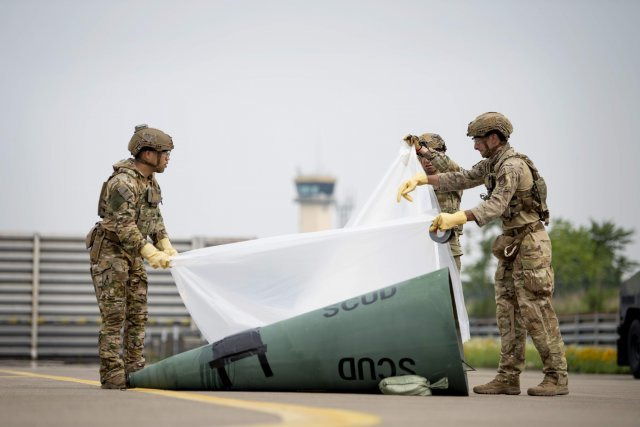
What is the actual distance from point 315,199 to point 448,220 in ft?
583

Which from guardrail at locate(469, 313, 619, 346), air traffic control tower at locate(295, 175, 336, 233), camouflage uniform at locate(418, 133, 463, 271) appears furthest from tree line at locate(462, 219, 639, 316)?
air traffic control tower at locate(295, 175, 336, 233)

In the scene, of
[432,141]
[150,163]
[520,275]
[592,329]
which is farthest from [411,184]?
[592,329]

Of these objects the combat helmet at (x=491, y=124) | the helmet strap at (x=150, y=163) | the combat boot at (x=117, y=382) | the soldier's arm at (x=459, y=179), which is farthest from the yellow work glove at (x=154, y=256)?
the combat helmet at (x=491, y=124)

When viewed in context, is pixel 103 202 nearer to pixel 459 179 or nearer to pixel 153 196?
pixel 153 196

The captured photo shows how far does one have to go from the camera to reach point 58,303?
97.0 feet

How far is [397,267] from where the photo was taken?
10.7 meters

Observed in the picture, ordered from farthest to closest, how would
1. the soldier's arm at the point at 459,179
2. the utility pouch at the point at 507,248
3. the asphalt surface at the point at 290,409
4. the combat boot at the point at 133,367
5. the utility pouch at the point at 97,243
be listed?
the soldier's arm at the point at 459,179, the combat boot at the point at 133,367, the utility pouch at the point at 507,248, the utility pouch at the point at 97,243, the asphalt surface at the point at 290,409

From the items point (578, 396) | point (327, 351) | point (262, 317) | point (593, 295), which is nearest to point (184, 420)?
point (327, 351)

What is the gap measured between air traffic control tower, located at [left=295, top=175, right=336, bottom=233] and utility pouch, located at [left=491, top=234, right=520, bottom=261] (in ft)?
573

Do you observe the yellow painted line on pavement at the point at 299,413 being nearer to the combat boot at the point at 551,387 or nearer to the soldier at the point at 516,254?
the soldier at the point at 516,254

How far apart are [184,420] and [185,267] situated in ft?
12.9

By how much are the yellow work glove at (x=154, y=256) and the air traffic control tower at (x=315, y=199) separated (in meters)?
175

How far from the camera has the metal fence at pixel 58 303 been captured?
28.8 m

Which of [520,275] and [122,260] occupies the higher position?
[122,260]
